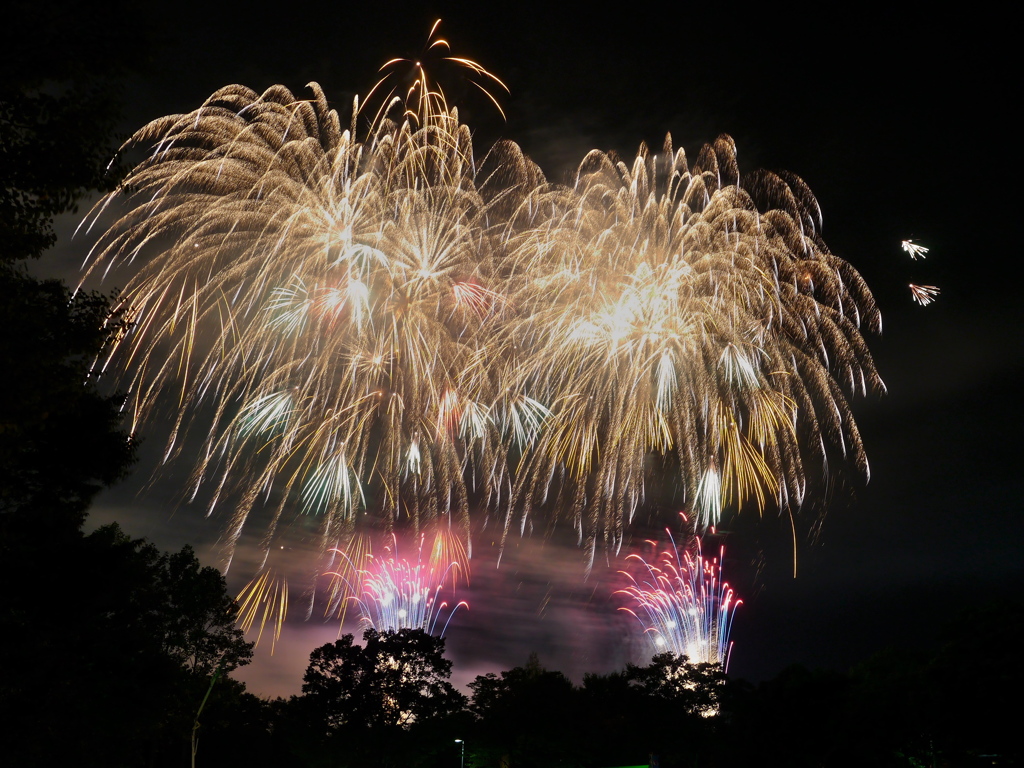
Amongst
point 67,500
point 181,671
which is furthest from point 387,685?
point 67,500

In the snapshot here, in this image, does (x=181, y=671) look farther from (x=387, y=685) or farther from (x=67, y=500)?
(x=387, y=685)

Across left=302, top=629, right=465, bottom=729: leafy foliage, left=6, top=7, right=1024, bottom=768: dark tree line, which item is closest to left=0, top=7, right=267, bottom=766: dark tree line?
left=6, top=7, right=1024, bottom=768: dark tree line

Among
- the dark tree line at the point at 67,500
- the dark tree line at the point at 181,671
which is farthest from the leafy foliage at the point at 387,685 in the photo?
the dark tree line at the point at 67,500

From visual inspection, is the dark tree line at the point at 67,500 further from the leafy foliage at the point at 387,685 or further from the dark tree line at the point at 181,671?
the leafy foliage at the point at 387,685

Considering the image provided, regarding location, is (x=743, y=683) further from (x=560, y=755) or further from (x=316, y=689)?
(x=316, y=689)

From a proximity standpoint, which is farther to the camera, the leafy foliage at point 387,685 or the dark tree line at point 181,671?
the leafy foliage at point 387,685

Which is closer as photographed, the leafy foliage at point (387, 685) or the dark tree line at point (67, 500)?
the dark tree line at point (67, 500)

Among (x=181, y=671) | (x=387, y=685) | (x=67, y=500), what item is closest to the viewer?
(x=67, y=500)

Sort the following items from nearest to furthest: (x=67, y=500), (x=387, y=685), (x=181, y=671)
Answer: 1. (x=67, y=500)
2. (x=181, y=671)
3. (x=387, y=685)

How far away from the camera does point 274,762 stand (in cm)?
6359

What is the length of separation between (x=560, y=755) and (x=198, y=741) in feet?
95.5

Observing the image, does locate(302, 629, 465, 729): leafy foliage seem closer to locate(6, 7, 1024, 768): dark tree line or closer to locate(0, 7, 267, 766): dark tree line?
locate(6, 7, 1024, 768): dark tree line

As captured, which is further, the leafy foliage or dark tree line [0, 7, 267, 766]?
the leafy foliage

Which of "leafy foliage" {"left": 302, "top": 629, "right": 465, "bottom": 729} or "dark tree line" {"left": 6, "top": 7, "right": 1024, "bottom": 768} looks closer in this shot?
"dark tree line" {"left": 6, "top": 7, "right": 1024, "bottom": 768}
